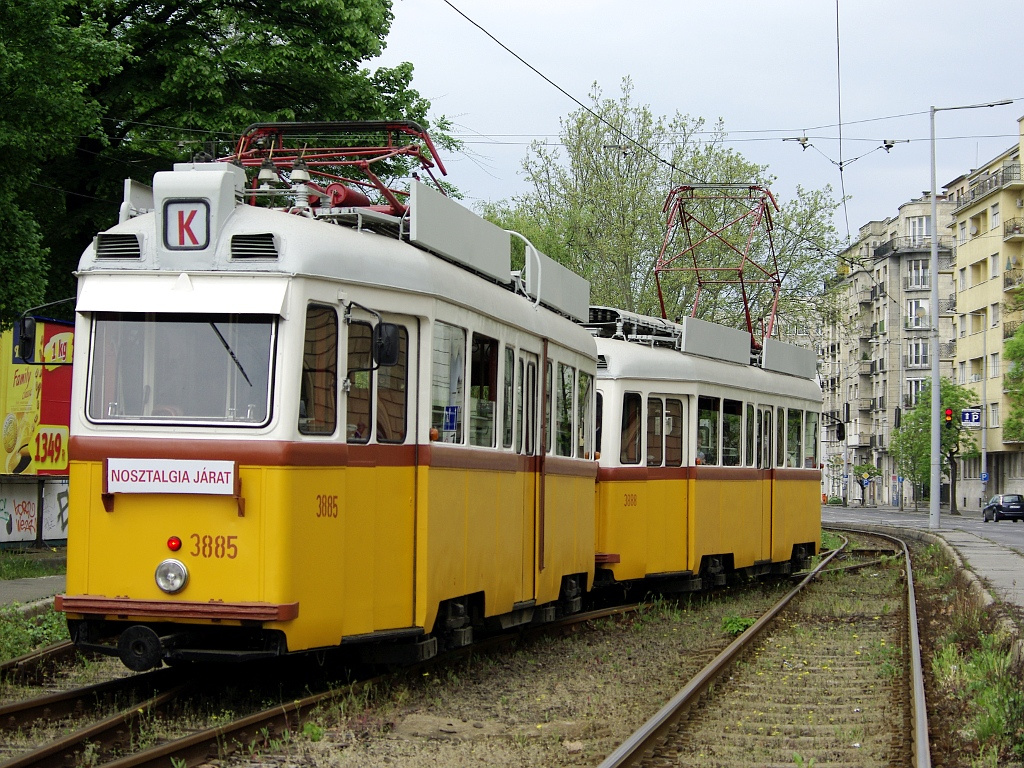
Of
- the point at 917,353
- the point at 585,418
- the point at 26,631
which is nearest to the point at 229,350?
the point at 26,631

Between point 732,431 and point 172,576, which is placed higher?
point 732,431

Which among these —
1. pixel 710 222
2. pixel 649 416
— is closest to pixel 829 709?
pixel 649 416

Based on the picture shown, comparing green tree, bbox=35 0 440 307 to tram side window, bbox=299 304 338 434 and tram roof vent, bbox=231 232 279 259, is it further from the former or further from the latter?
tram side window, bbox=299 304 338 434

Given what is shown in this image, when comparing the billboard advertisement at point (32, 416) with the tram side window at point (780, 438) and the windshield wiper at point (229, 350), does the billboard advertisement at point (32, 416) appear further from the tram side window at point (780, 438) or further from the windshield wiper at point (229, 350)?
the windshield wiper at point (229, 350)

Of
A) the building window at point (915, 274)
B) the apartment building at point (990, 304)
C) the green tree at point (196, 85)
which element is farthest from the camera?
the building window at point (915, 274)

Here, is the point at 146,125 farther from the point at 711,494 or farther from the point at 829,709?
the point at 829,709

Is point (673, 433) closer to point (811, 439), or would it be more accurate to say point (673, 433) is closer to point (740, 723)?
point (811, 439)

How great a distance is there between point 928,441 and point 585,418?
2575 inches

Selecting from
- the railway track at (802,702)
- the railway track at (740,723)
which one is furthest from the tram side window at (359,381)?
the railway track at (802,702)

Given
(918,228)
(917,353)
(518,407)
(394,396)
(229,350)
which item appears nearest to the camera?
(229,350)

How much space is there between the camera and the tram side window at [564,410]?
12.2 meters

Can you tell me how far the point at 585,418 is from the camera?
43.8 feet

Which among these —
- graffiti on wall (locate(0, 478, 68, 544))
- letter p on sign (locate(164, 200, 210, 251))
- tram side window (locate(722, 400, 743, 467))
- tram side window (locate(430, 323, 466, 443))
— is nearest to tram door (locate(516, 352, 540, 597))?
tram side window (locate(430, 323, 466, 443))

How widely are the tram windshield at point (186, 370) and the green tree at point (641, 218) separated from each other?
2774 centimetres
